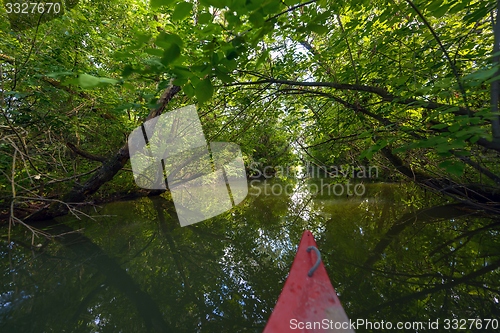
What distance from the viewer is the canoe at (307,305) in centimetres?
116

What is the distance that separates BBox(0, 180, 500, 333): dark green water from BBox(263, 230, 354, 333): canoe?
2.21ft

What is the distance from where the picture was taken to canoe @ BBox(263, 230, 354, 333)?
116cm

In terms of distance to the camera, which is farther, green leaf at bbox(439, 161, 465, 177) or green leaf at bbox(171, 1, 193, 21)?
green leaf at bbox(439, 161, 465, 177)

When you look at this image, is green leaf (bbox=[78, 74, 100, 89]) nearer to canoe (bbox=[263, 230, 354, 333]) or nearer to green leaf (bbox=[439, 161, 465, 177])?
canoe (bbox=[263, 230, 354, 333])

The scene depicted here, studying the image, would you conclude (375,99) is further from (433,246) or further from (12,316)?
(12,316)

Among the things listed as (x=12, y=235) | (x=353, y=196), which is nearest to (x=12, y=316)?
(x=12, y=235)

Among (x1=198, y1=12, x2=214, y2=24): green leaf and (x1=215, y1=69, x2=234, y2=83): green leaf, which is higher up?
(x1=198, y1=12, x2=214, y2=24): green leaf

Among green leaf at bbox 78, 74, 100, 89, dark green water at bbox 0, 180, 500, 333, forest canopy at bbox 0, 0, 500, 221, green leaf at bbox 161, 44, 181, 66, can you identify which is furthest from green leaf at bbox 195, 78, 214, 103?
dark green water at bbox 0, 180, 500, 333

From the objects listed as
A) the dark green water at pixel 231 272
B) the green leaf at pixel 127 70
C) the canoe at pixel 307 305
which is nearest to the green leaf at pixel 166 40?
the green leaf at pixel 127 70

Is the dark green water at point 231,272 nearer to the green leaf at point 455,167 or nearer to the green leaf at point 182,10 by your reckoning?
the green leaf at point 455,167

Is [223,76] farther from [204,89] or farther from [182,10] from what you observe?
[182,10]

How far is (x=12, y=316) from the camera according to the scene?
190 cm

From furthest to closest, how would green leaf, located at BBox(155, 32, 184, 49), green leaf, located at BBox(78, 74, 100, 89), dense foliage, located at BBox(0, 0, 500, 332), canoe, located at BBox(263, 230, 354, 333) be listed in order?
1. canoe, located at BBox(263, 230, 354, 333)
2. dense foliage, located at BBox(0, 0, 500, 332)
3. green leaf, located at BBox(155, 32, 184, 49)
4. green leaf, located at BBox(78, 74, 100, 89)

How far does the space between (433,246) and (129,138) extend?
5.93 metres
